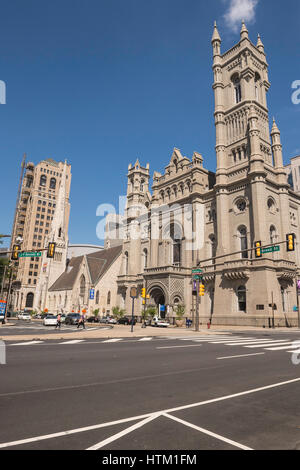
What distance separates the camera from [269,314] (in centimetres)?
3738

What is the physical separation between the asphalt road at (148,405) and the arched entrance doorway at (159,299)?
124 ft

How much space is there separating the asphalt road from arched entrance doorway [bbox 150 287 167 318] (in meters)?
37.7

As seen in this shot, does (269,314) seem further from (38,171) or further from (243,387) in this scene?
(38,171)

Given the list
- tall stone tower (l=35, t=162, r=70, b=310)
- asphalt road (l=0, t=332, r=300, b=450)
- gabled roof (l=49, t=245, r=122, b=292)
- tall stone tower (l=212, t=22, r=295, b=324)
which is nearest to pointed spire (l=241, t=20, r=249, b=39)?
tall stone tower (l=212, t=22, r=295, b=324)

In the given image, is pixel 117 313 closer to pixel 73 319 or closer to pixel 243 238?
pixel 73 319

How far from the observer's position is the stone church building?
132ft

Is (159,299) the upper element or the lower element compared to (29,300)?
upper

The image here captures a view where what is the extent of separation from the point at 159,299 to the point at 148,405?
46182 mm

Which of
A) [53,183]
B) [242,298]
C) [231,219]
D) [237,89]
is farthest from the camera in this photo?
[53,183]

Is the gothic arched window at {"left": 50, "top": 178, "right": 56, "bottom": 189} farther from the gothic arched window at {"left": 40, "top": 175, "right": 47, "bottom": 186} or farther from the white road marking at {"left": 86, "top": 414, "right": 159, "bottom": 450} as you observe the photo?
the white road marking at {"left": 86, "top": 414, "right": 159, "bottom": 450}

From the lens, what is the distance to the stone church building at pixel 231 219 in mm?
40125

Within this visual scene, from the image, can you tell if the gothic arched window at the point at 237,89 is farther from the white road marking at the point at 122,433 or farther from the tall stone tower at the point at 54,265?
the tall stone tower at the point at 54,265

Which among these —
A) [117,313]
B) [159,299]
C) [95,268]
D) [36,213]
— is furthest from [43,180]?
[159,299]

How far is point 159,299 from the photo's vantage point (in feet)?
168
